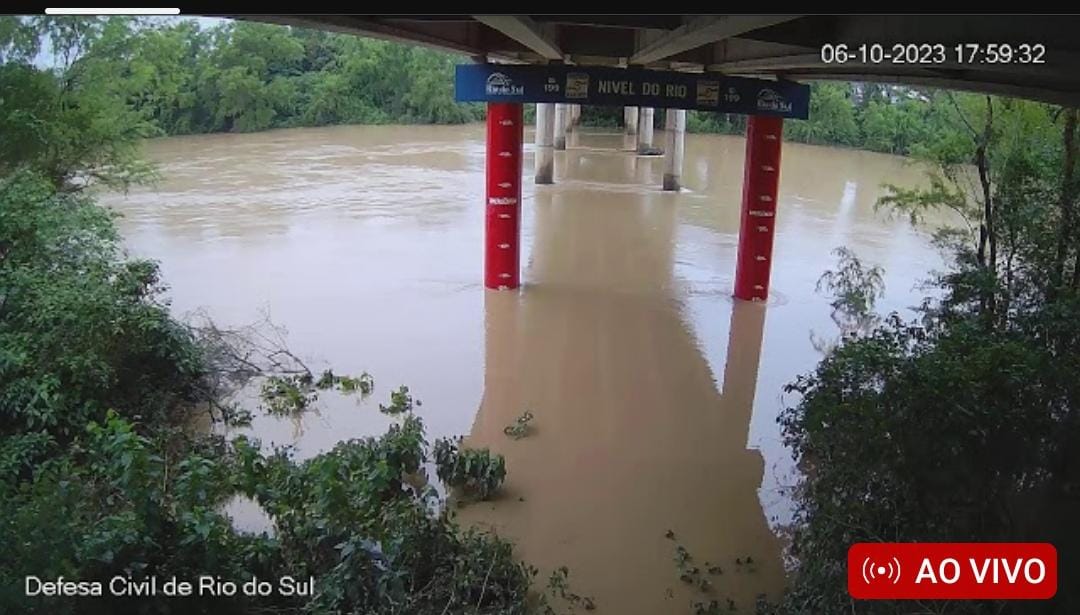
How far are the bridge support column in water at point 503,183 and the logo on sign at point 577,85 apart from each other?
2.26ft

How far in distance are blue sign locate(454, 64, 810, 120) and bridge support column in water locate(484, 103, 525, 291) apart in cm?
27

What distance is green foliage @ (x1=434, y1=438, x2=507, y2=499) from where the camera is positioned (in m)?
5.98

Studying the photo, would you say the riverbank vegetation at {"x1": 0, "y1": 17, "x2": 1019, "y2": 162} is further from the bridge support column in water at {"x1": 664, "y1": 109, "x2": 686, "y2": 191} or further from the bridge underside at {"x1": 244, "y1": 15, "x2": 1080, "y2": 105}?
the bridge underside at {"x1": 244, "y1": 15, "x2": 1080, "y2": 105}

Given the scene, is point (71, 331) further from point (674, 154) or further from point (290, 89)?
point (290, 89)

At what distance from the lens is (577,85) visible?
33.4 feet

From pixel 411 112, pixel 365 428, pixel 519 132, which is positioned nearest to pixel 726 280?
pixel 519 132

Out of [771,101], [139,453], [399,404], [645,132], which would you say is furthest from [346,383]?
[645,132]

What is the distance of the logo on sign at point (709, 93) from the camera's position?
10148 mm

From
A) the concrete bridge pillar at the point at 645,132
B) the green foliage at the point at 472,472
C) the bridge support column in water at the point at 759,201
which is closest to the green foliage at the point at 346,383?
the green foliage at the point at 472,472

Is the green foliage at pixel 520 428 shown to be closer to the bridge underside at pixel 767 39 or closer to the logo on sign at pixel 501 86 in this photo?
the bridge underside at pixel 767 39

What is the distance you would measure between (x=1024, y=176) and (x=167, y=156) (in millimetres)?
18152

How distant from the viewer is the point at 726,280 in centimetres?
1255
